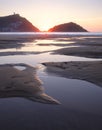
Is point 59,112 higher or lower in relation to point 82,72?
higher

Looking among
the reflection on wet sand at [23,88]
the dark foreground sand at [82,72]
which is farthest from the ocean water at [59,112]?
the dark foreground sand at [82,72]

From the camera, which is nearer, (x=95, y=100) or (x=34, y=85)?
(x=95, y=100)

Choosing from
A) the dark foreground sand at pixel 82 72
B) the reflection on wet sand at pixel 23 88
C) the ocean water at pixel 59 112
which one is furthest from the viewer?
the dark foreground sand at pixel 82 72

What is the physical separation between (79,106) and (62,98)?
1.04m

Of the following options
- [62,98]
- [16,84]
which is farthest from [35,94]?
[16,84]

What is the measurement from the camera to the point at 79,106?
24.7 feet

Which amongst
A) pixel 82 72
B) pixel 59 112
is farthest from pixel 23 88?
pixel 82 72

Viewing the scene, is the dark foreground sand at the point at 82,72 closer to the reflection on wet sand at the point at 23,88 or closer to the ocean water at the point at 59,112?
the ocean water at the point at 59,112

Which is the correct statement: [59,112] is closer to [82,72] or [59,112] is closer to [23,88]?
[23,88]

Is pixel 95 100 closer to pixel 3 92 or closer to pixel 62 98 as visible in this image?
pixel 62 98

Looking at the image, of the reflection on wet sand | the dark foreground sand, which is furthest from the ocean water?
the dark foreground sand

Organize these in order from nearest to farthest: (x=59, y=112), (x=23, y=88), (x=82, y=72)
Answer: (x=59, y=112), (x=23, y=88), (x=82, y=72)

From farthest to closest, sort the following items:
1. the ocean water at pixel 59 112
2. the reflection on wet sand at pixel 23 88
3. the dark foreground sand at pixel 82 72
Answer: the dark foreground sand at pixel 82 72 < the reflection on wet sand at pixel 23 88 < the ocean water at pixel 59 112

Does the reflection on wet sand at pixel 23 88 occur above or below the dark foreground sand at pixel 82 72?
above
